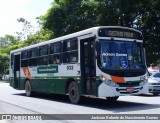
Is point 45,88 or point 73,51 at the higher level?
point 73,51

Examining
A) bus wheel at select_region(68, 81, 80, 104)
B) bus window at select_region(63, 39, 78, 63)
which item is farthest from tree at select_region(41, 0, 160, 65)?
bus wheel at select_region(68, 81, 80, 104)

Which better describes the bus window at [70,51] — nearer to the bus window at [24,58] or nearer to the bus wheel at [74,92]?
the bus wheel at [74,92]

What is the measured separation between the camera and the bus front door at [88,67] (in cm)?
1364

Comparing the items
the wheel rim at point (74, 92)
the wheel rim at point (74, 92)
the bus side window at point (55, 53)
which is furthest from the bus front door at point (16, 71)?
the wheel rim at point (74, 92)

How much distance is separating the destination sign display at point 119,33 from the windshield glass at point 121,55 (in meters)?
0.28

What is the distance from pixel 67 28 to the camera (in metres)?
31.0

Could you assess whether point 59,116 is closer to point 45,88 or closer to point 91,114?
point 91,114

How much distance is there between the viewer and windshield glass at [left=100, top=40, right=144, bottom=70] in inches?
523

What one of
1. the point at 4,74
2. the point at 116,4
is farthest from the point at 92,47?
the point at 4,74

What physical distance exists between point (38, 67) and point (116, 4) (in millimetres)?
10716

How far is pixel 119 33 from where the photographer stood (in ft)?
45.8

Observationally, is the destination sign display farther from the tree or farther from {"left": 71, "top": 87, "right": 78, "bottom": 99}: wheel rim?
the tree

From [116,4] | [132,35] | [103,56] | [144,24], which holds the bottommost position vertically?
[103,56]

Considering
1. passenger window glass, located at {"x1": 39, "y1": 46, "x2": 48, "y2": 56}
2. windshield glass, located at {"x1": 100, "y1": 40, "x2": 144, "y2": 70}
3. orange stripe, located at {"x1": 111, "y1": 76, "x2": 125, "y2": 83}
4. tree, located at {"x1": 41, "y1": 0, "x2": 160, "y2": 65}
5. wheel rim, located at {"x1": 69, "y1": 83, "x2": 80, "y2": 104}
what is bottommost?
wheel rim, located at {"x1": 69, "y1": 83, "x2": 80, "y2": 104}
